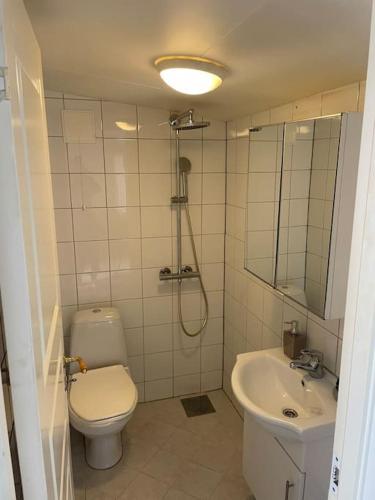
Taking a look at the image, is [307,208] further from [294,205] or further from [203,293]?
[203,293]

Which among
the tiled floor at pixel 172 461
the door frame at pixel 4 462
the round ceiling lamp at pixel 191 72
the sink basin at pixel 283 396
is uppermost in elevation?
the round ceiling lamp at pixel 191 72

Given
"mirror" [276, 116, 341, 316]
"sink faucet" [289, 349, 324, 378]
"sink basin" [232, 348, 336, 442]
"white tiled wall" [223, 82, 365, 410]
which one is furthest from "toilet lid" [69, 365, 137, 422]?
"mirror" [276, 116, 341, 316]

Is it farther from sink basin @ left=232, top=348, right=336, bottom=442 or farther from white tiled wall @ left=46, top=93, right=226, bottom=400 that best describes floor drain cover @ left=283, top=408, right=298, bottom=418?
white tiled wall @ left=46, top=93, right=226, bottom=400

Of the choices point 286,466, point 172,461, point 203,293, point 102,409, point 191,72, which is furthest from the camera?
point 203,293

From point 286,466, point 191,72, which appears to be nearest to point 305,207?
Answer: point 191,72

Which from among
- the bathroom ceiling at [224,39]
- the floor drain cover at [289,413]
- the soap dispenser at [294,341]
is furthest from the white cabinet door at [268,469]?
the bathroom ceiling at [224,39]

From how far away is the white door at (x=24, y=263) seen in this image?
0.64 metres

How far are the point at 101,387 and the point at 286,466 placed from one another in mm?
1087

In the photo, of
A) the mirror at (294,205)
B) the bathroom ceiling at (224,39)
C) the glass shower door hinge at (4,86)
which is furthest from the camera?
the mirror at (294,205)

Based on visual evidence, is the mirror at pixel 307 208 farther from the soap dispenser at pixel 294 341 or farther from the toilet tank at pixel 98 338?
the toilet tank at pixel 98 338

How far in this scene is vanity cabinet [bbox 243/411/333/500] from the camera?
1.47 m

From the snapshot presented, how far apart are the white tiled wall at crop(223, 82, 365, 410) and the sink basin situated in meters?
0.14

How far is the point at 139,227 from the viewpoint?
8.16 feet

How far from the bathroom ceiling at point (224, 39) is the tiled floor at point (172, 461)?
2063 mm
